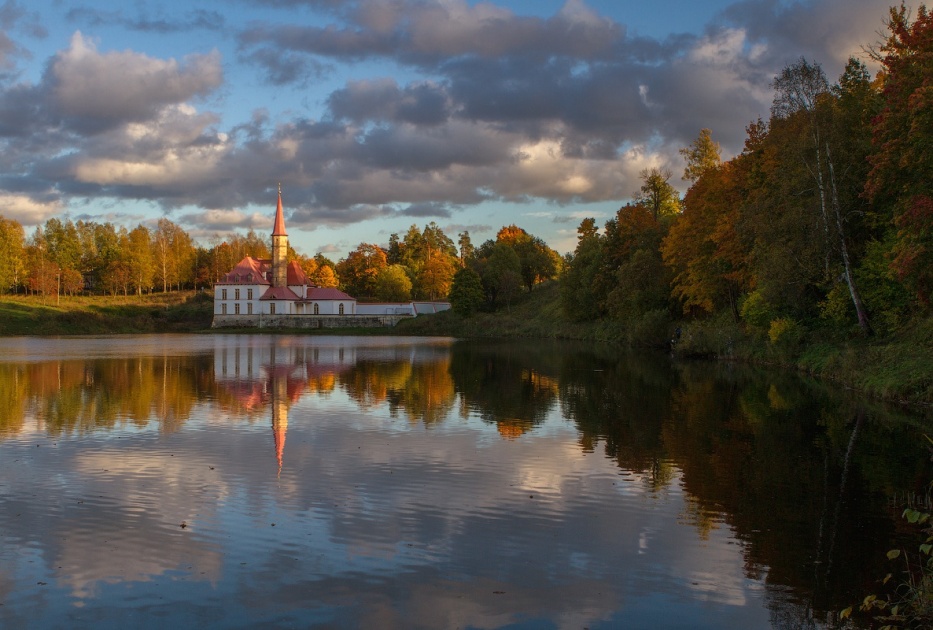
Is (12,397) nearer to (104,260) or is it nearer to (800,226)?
(800,226)

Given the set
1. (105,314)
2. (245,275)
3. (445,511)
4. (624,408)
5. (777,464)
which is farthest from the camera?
(245,275)

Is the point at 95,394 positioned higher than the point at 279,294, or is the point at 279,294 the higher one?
the point at 279,294

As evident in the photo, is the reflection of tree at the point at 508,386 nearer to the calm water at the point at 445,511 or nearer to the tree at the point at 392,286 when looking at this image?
the calm water at the point at 445,511

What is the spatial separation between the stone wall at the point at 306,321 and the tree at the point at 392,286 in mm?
10263

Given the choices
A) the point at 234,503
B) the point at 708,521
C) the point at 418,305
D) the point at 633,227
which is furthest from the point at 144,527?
the point at 418,305

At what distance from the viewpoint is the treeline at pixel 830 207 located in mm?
26500

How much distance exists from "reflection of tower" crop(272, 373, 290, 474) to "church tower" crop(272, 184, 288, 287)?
82.4 metres

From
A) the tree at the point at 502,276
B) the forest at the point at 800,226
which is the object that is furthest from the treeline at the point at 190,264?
the forest at the point at 800,226

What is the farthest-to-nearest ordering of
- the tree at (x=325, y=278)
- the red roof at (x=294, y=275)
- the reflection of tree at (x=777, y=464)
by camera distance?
the tree at (x=325, y=278)
the red roof at (x=294, y=275)
the reflection of tree at (x=777, y=464)

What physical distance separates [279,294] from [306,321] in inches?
271

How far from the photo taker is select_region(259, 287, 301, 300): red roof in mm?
110750

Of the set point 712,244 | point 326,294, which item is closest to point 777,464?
point 712,244

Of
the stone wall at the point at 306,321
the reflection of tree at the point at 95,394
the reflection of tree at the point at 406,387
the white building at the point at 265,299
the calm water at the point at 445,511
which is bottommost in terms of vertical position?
the calm water at the point at 445,511

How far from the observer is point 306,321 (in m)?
108
